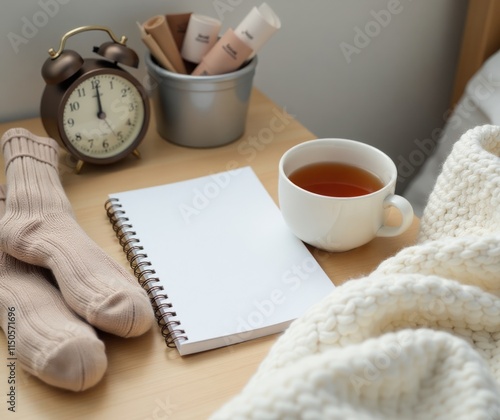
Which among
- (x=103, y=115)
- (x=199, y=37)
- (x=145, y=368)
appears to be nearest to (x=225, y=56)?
(x=199, y=37)

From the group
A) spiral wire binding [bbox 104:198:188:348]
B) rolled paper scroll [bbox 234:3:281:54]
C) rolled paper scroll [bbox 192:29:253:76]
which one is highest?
rolled paper scroll [bbox 234:3:281:54]

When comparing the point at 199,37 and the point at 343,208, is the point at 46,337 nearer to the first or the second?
the point at 343,208

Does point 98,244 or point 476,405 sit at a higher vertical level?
point 476,405

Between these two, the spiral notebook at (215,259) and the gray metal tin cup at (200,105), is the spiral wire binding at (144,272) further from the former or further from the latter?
the gray metal tin cup at (200,105)

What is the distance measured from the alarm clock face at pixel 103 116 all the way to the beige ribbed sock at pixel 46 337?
0.23m

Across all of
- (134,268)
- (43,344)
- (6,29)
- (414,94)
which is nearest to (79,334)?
(43,344)

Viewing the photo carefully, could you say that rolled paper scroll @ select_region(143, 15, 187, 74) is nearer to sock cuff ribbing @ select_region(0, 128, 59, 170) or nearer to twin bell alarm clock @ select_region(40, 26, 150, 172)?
twin bell alarm clock @ select_region(40, 26, 150, 172)

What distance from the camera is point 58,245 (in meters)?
0.62

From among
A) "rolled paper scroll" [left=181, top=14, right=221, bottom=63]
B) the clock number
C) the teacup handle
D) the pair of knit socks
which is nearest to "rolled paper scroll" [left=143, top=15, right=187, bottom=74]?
"rolled paper scroll" [left=181, top=14, right=221, bottom=63]

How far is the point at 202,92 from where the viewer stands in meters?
0.83

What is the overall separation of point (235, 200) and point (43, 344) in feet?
0.98

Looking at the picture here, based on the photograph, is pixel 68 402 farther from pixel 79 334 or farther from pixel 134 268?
pixel 134 268

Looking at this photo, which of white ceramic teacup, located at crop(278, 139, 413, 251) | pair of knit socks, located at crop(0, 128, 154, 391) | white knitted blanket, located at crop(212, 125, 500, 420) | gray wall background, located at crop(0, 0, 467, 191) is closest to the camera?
white knitted blanket, located at crop(212, 125, 500, 420)

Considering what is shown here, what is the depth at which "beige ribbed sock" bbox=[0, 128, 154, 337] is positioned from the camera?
568 millimetres
